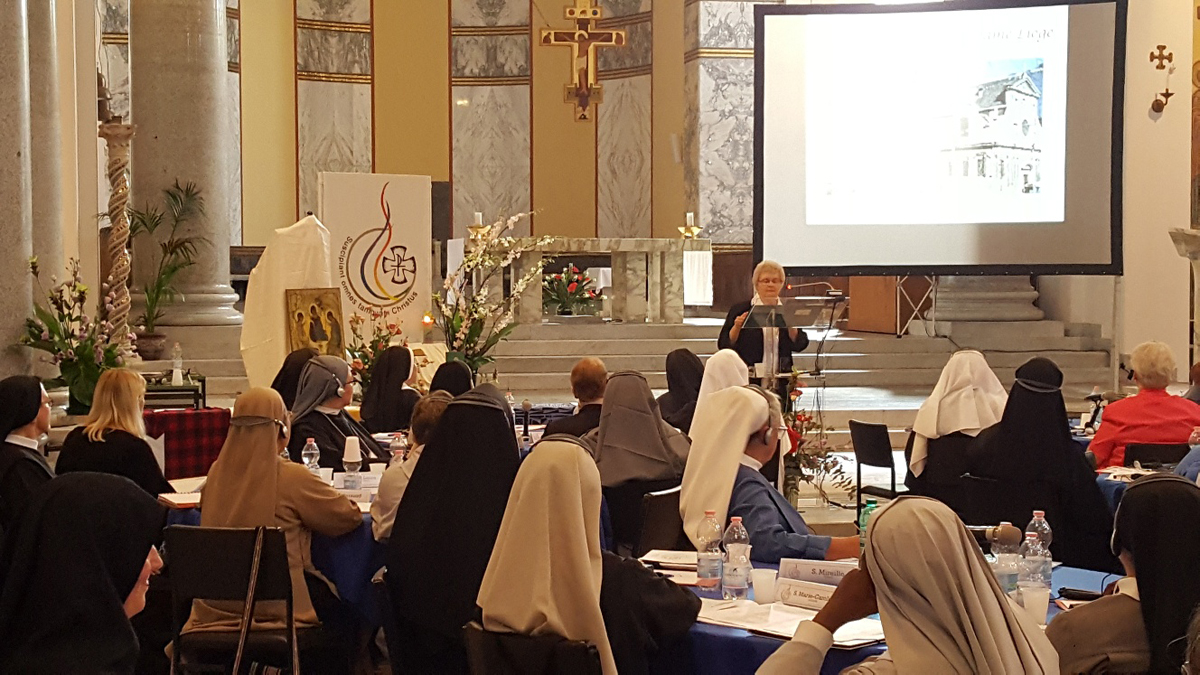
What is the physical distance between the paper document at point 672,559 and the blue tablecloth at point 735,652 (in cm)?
66

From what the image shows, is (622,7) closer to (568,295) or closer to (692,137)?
(692,137)

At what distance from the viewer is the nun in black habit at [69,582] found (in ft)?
10.6

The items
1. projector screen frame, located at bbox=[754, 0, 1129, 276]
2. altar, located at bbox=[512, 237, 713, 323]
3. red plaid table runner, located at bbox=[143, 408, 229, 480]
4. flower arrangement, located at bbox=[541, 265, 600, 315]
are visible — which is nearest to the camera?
red plaid table runner, located at bbox=[143, 408, 229, 480]

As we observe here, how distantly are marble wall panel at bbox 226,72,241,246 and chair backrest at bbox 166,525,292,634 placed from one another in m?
12.5

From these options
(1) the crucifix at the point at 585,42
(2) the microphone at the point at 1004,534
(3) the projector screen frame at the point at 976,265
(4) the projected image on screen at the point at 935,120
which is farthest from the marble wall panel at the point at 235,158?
(2) the microphone at the point at 1004,534

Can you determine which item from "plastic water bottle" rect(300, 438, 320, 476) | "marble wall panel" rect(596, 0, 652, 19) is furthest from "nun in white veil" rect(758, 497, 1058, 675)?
"marble wall panel" rect(596, 0, 652, 19)

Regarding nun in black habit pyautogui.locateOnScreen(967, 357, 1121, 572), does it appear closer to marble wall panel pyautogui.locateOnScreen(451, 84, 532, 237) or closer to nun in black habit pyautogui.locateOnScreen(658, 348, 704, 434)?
nun in black habit pyautogui.locateOnScreen(658, 348, 704, 434)

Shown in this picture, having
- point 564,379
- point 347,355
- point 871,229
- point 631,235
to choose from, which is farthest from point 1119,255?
point 631,235

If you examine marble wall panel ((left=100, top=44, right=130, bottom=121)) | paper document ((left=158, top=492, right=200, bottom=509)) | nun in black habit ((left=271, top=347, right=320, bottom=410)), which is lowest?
paper document ((left=158, top=492, right=200, bottom=509))

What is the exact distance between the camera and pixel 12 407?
480cm

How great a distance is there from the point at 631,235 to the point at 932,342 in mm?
5924

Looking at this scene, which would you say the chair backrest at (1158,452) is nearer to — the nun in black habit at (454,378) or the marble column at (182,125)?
the nun in black habit at (454,378)

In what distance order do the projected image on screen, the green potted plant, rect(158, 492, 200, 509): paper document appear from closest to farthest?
rect(158, 492, 200, 509): paper document → the projected image on screen → the green potted plant

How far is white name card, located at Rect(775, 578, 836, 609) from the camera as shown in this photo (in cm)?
369
